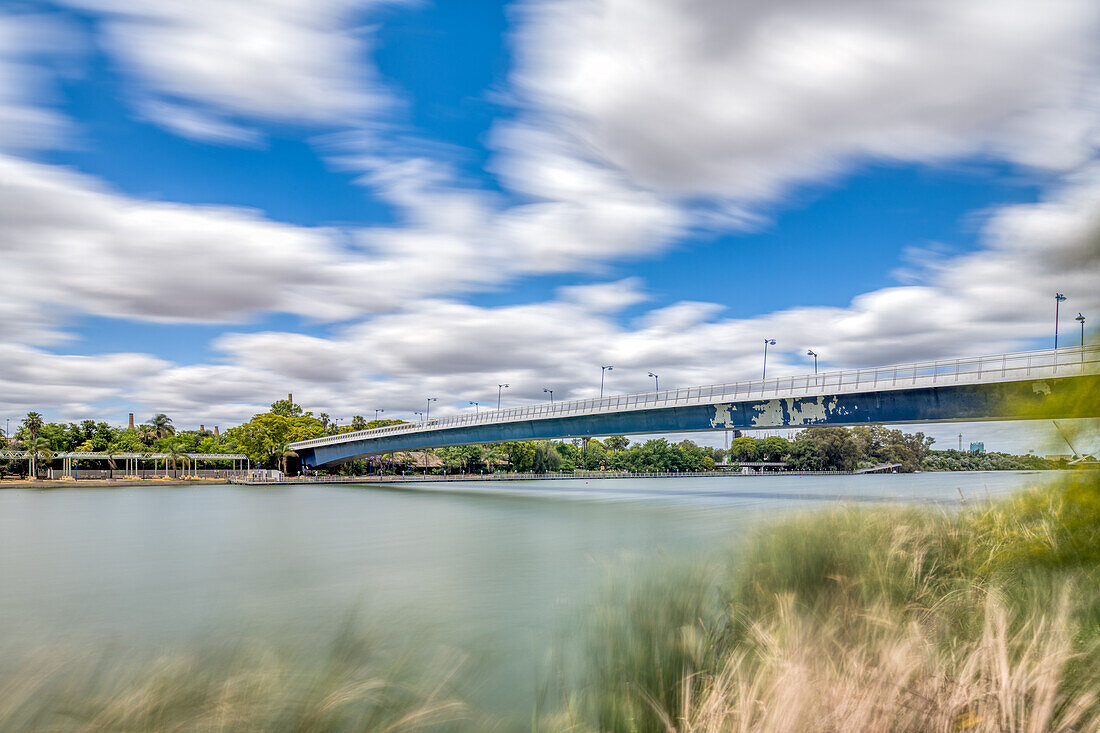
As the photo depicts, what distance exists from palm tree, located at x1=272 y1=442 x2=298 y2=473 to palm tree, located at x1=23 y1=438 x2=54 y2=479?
107 feet

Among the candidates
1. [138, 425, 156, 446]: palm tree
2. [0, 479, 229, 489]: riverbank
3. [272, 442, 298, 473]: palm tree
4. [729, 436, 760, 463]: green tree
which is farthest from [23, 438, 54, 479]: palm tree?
[729, 436, 760, 463]: green tree

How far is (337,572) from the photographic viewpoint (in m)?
23.6

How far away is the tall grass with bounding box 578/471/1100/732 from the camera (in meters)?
5.47

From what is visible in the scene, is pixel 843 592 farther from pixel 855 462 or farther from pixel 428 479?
pixel 855 462

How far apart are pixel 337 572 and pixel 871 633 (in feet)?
63.4

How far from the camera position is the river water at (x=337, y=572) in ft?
46.3

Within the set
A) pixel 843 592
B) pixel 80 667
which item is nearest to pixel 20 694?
pixel 80 667

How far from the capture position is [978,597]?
31.4 feet

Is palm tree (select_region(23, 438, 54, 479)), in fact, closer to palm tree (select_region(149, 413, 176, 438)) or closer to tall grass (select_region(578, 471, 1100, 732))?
palm tree (select_region(149, 413, 176, 438))

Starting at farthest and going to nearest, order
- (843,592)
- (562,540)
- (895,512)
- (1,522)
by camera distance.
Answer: (1,522), (562,540), (895,512), (843,592)

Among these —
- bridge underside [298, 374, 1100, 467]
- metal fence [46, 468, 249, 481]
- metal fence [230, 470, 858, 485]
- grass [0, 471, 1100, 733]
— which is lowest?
metal fence [230, 470, 858, 485]

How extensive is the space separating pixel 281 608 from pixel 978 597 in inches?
584

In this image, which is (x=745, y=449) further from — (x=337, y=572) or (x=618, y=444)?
(x=337, y=572)

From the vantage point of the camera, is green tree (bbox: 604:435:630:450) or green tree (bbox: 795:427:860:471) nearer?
green tree (bbox: 795:427:860:471)
